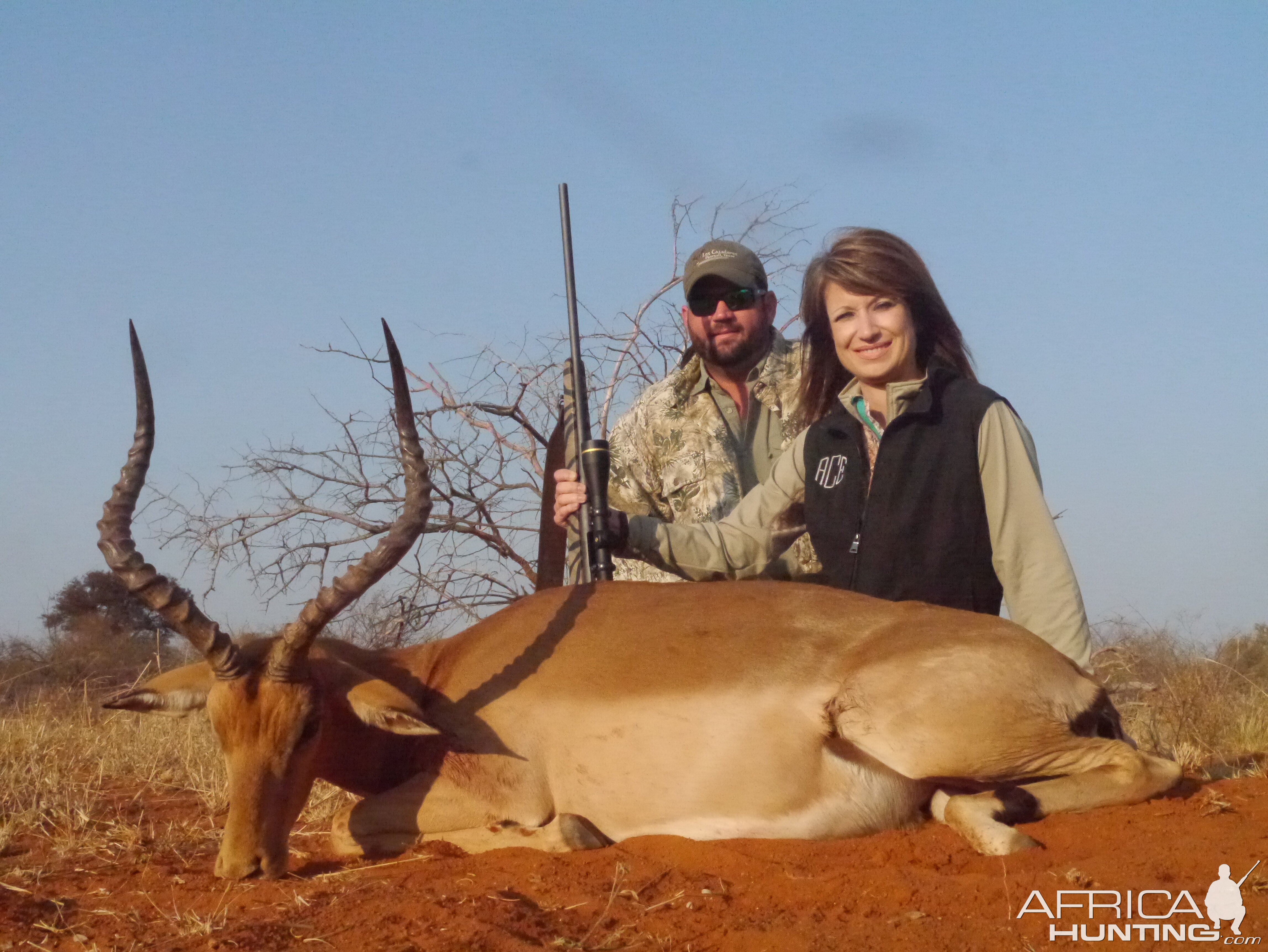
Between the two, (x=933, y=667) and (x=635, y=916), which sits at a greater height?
(x=933, y=667)

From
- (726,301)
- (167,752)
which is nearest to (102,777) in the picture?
(167,752)

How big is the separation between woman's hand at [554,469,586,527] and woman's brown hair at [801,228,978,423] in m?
1.51

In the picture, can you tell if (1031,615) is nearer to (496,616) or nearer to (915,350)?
(915,350)

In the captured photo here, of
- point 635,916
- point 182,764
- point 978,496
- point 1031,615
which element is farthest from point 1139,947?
point 182,764

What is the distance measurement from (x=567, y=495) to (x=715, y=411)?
180 cm

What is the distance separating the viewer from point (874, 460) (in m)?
5.48

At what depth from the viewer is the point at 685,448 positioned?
25.0ft

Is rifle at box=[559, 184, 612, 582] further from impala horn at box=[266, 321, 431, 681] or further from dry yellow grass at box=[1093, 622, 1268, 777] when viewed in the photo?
dry yellow grass at box=[1093, 622, 1268, 777]

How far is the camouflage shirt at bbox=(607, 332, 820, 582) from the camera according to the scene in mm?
7426

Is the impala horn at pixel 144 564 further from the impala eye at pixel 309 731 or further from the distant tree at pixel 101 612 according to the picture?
the distant tree at pixel 101 612

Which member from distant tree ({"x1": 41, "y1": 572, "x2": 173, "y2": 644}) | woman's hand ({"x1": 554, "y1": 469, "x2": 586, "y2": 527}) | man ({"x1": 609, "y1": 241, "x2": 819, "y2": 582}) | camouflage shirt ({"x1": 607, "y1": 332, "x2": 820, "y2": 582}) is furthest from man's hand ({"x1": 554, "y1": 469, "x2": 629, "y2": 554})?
distant tree ({"x1": 41, "y1": 572, "x2": 173, "y2": 644})

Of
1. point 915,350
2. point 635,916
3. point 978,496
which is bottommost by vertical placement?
point 635,916

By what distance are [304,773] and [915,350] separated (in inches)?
133

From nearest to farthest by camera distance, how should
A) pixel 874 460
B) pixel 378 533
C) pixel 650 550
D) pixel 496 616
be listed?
pixel 496 616, pixel 874 460, pixel 650 550, pixel 378 533
